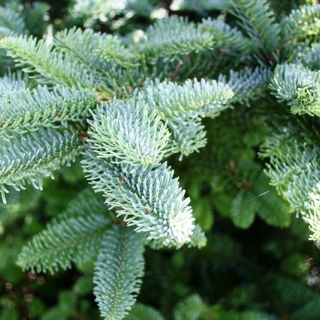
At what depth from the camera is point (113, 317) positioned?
1.67 feet

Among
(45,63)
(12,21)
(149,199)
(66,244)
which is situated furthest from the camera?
(12,21)

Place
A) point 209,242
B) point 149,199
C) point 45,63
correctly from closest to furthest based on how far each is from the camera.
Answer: point 149,199, point 45,63, point 209,242

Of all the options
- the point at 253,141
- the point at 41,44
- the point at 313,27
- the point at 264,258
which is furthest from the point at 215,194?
the point at 41,44

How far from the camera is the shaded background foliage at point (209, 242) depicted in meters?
0.82

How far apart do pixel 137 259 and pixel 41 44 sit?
0.38 metres

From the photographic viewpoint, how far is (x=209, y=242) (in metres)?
1.02

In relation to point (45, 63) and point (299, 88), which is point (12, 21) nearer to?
point (45, 63)

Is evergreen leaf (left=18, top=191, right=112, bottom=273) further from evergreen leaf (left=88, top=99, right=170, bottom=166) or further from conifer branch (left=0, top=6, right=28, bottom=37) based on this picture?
conifer branch (left=0, top=6, right=28, bottom=37)

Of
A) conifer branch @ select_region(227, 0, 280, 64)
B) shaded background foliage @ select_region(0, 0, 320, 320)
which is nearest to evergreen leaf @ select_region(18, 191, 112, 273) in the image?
shaded background foliage @ select_region(0, 0, 320, 320)

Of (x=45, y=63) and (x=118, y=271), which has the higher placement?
(x=45, y=63)

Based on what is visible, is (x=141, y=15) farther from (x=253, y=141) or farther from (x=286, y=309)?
(x=286, y=309)

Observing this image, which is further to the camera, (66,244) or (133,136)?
(66,244)

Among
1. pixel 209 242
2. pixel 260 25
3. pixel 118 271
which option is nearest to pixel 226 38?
pixel 260 25

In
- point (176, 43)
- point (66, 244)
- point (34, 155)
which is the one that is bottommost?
point (66, 244)
